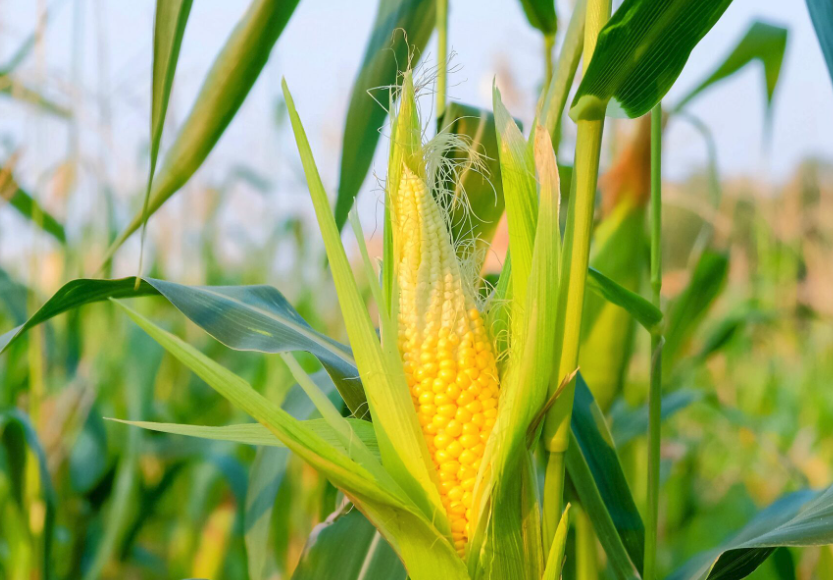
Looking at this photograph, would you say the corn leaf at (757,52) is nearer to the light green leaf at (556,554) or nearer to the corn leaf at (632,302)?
the corn leaf at (632,302)

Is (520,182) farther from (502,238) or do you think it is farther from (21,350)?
(21,350)

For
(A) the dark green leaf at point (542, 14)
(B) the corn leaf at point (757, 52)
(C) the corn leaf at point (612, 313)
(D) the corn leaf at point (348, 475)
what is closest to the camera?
(D) the corn leaf at point (348, 475)

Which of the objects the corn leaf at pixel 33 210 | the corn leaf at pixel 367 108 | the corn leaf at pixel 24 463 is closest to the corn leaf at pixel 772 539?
the corn leaf at pixel 367 108

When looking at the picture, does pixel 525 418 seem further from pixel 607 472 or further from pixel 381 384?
pixel 607 472

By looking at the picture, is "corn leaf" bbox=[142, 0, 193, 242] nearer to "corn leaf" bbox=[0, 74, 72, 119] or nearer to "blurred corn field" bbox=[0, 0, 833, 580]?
"blurred corn field" bbox=[0, 0, 833, 580]

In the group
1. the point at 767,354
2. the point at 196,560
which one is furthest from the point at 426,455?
the point at 767,354

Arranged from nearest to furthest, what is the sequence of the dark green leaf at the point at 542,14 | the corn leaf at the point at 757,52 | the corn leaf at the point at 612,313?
the dark green leaf at the point at 542,14, the corn leaf at the point at 757,52, the corn leaf at the point at 612,313

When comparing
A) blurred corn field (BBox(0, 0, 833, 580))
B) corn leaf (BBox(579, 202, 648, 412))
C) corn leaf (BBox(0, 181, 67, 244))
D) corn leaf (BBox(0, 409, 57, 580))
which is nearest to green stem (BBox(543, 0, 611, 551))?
blurred corn field (BBox(0, 0, 833, 580))
